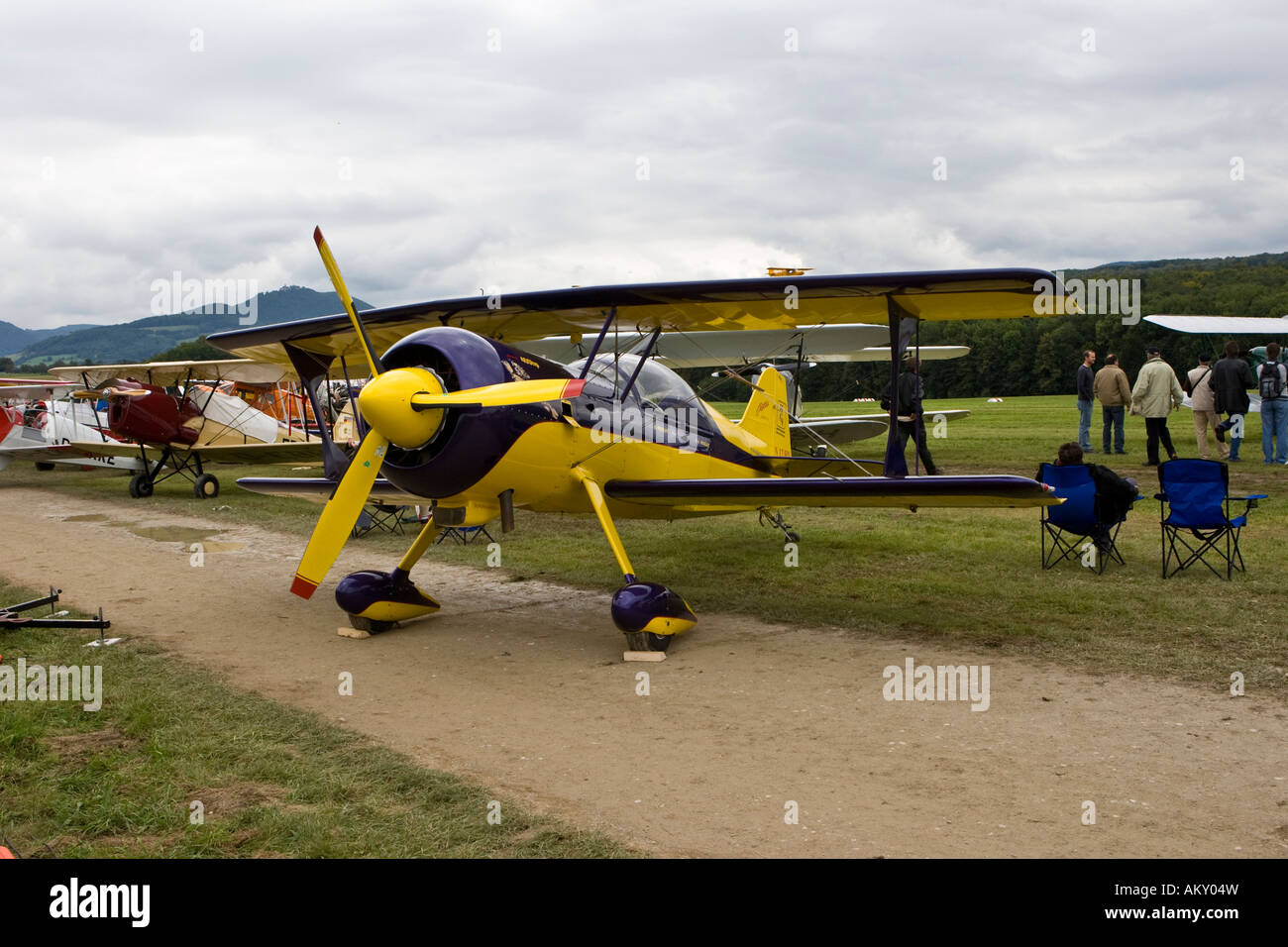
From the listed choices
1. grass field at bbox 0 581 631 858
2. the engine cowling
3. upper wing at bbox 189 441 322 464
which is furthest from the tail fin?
the engine cowling

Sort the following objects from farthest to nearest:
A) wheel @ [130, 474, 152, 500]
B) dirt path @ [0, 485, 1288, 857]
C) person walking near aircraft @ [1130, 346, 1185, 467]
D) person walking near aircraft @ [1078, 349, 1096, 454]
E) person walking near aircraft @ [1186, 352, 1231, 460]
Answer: wheel @ [130, 474, 152, 500] → person walking near aircraft @ [1078, 349, 1096, 454] → person walking near aircraft @ [1186, 352, 1231, 460] → person walking near aircraft @ [1130, 346, 1185, 467] → dirt path @ [0, 485, 1288, 857]

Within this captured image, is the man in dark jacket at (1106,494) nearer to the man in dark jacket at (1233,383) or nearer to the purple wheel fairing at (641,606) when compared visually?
the purple wheel fairing at (641,606)

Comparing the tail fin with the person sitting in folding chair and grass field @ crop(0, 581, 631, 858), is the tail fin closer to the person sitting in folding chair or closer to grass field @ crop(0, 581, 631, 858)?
the person sitting in folding chair

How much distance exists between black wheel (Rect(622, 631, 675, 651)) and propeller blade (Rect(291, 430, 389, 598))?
2242 millimetres

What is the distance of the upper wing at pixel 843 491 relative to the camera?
22.5 feet

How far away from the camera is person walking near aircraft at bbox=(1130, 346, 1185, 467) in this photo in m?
16.3

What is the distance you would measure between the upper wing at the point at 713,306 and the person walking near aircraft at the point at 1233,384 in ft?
36.7

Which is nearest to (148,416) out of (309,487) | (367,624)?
(309,487)

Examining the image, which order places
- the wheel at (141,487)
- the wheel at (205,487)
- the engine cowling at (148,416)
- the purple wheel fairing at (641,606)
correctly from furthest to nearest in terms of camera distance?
the wheel at (141,487) < the engine cowling at (148,416) < the wheel at (205,487) < the purple wheel fairing at (641,606)

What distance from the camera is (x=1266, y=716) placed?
5430 millimetres

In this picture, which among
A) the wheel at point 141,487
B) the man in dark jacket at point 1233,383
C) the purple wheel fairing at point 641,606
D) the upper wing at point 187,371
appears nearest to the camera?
the purple wheel fairing at point 641,606

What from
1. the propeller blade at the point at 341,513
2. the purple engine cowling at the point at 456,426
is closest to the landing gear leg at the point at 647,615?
the purple engine cowling at the point at 456,426

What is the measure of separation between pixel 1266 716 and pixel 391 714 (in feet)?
17.0

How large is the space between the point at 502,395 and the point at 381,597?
252cm
